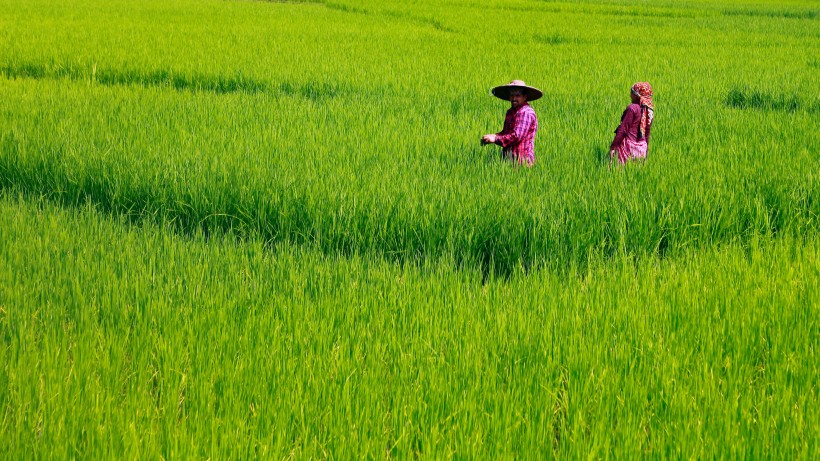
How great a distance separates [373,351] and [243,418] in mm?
489

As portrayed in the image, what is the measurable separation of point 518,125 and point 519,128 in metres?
0.02

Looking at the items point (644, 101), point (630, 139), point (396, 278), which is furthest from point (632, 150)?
point (396, 278)

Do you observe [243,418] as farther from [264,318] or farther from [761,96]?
[761,96]

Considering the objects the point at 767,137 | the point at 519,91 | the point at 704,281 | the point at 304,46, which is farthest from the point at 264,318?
the point at 304,46

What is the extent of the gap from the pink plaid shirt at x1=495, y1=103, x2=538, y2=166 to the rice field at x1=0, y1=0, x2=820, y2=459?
0.12m

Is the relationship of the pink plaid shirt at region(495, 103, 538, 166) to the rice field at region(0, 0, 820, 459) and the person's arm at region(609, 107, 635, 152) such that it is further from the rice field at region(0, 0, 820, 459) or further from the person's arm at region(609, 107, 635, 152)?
the person's arm at region(609, 107, 635, 152)

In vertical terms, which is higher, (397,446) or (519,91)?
(519,91)

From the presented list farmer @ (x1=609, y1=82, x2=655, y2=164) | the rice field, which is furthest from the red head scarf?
the rice field

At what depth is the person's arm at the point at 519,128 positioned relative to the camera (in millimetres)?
4352

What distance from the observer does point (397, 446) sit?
5.58 feet

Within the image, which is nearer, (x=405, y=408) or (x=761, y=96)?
(x=405, y=408)

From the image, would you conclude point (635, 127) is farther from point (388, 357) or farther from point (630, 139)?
point (388, 357)

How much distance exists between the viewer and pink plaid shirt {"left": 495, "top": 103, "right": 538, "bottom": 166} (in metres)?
4.36

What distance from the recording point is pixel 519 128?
4.37 metres
